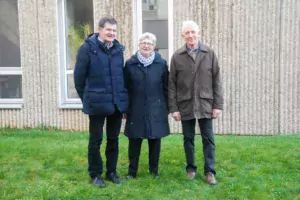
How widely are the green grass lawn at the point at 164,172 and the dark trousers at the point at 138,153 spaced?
0.14m

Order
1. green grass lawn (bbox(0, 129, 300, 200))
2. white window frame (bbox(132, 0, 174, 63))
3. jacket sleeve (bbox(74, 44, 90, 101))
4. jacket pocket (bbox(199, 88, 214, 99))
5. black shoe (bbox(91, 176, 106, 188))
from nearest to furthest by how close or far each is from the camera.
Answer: jacket sleeve (bbox(74, 44, 90, 101)) < green grass lawn (bbox(0, 129, 300, 200)) < jacket pocket (bbox(199, 88, 214, 99)) < black shoe (bbox(91, 176, 106, 188)) < white window frame (bbox(132, 0, 174, 63))

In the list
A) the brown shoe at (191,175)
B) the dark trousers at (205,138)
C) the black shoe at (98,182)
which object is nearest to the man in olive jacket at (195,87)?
the dark trousers at (205,138)

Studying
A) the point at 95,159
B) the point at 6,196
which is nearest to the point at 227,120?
the point at 95,159

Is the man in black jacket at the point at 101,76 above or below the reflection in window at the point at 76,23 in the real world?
below

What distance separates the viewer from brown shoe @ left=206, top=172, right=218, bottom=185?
5354mm

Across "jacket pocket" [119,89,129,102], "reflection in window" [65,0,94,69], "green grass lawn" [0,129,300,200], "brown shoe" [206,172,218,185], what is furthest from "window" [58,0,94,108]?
"brown shoe" [206,172,218,185]

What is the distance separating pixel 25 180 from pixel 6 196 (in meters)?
0.59

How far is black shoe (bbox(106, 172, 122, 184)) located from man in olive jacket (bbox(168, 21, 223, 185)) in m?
1.01

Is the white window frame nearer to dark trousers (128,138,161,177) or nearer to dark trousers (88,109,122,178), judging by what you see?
dark trousers (128,138,161,177)

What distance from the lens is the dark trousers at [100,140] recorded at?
515 centimetres

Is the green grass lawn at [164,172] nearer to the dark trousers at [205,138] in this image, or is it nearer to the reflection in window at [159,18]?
the dark trousers at [205,138]

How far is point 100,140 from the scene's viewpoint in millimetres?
5230

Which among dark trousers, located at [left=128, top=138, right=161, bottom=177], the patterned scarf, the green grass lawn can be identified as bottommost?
the green grass lawn

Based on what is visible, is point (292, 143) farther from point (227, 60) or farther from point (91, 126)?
point (91, 126)
